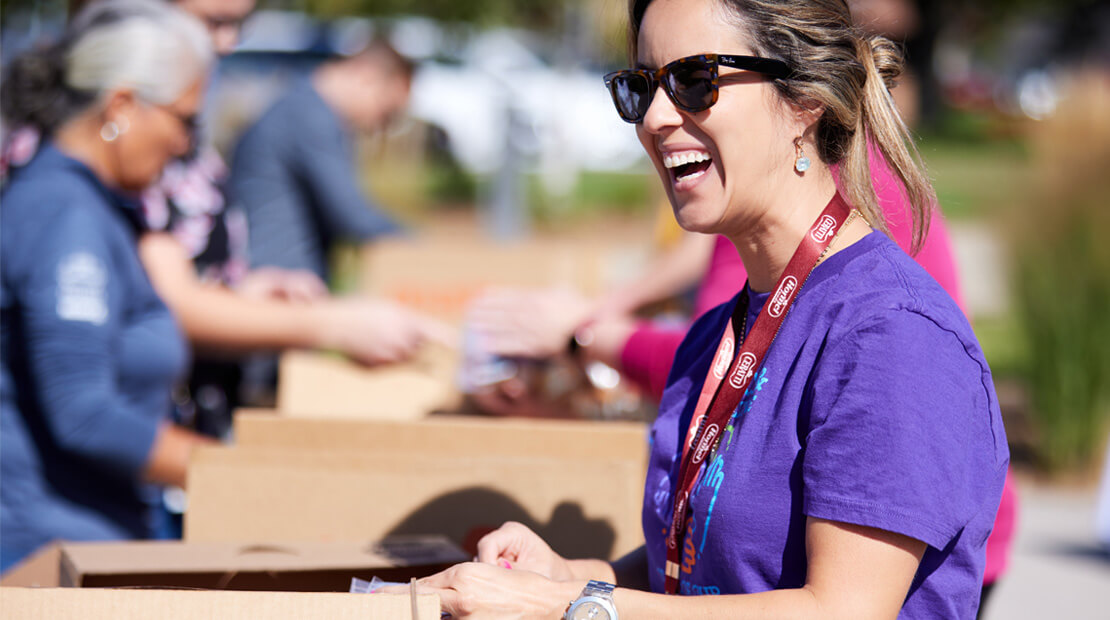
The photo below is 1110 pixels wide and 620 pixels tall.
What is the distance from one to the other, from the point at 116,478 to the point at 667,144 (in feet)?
5.33

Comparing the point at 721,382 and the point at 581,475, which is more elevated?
the point at 721,382

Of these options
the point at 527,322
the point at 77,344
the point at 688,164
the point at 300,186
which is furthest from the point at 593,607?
the point at 300,186

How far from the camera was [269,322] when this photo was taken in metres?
3.34

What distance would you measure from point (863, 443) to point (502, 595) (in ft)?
1.52

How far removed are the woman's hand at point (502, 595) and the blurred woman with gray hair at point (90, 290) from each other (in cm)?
132

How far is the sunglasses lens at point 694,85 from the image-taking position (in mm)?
1537

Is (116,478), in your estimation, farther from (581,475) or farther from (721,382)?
(721,382)

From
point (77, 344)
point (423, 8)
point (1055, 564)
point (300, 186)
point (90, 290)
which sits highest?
point (423, 8)

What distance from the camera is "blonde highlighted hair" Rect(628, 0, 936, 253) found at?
156 cm

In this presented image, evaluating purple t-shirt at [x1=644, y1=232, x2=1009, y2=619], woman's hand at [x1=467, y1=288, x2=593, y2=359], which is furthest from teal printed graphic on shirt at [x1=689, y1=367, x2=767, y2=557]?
woman's hand at [x1=467, y1=288, x2=593, y2=359]

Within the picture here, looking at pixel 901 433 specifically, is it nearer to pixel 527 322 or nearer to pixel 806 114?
pixel 806 114

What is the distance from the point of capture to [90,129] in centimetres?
275

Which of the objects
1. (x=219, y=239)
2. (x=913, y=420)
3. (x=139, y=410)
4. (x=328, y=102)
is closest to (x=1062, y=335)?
(x=328, y=102)

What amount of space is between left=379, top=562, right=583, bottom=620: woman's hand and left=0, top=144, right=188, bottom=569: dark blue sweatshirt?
1356mm
